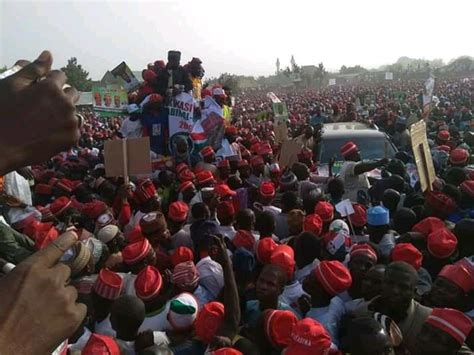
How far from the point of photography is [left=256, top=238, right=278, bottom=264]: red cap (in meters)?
4.12

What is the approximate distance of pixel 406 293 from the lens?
10.1 feet

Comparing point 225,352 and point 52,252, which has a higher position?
point 52,252

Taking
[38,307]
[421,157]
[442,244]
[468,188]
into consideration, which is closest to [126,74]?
[421,157]

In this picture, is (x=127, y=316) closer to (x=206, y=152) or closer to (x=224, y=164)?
(x=224, y=164)

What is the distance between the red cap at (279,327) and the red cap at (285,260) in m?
0.71

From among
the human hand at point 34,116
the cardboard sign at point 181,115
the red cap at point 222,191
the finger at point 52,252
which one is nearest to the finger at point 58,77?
the human hand at point 34,116

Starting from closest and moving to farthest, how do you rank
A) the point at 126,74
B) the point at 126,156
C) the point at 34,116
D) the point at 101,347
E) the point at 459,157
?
the point at 34,116 → the point at 101,347 → the point at 126,156 → the point at 459,157 → the point at 126,74

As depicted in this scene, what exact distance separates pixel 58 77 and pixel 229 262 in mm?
2535

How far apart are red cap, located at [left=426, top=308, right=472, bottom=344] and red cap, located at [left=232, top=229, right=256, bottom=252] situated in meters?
1.96

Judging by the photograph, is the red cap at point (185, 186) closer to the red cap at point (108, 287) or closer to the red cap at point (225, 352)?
the red cap at point (108, 287)

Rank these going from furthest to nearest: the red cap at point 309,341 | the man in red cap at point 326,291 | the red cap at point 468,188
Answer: the red cap at point 468,188, the man in red cap at point 326,291, the red cap at point 309,341

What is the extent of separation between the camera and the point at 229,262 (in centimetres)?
350

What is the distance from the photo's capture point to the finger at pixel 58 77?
110cm

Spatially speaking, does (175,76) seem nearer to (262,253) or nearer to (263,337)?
(262,253)
